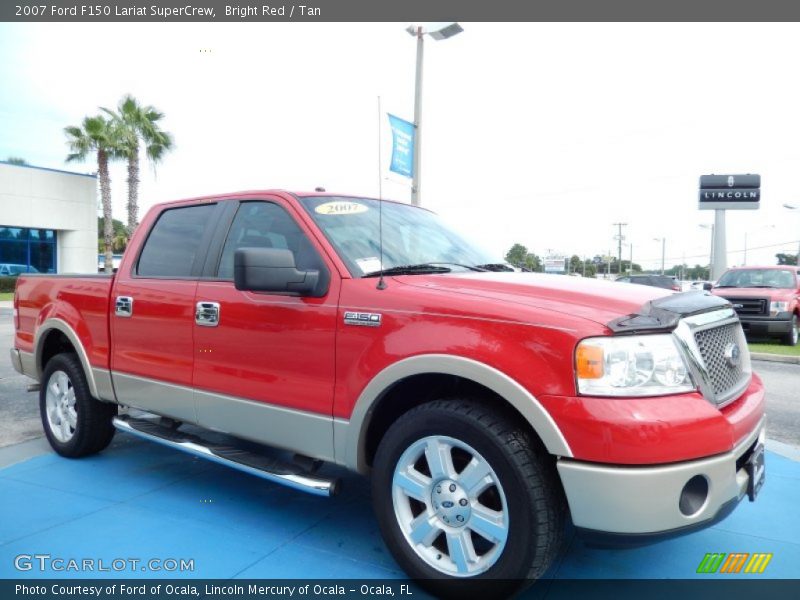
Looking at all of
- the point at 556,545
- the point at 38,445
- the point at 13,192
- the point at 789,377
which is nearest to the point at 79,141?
the point at 13,192

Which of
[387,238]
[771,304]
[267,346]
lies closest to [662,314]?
[387,238]

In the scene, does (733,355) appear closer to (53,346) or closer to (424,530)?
(424,530)

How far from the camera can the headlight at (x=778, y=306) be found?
13.0 m

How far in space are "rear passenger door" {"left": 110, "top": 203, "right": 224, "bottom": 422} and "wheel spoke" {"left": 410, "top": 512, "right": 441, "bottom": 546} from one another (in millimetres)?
1698

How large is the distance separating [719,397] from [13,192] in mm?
30211

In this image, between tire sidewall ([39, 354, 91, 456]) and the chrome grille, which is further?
tire sidewall ([39, 354, 91, 456])

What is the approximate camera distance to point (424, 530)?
2.69 meters

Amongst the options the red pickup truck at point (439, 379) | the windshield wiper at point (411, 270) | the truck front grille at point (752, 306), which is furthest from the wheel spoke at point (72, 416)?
the truck front grille at point (752, 306)

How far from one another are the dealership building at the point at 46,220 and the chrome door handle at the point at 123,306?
2668 centimetres

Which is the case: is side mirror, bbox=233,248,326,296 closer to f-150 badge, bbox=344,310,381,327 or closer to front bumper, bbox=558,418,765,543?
f-150 badge, bbox=344,310,381,327

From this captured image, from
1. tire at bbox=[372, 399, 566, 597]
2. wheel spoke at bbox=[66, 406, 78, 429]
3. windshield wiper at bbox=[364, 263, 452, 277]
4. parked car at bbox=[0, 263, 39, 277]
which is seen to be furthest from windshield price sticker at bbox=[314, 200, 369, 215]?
parked car at bbox=[0, 263, 39, 277]

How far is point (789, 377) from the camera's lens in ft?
29.8

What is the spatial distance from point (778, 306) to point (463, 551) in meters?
12.9

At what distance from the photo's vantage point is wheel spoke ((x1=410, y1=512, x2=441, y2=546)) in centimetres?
268
